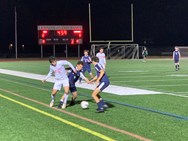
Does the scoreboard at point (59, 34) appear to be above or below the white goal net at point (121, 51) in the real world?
above

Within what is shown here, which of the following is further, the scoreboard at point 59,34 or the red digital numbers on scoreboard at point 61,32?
the red digital numbers on scoreboard at point 61,32

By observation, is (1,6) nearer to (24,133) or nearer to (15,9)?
(15,9)

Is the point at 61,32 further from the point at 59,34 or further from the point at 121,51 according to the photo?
the point at 121,51

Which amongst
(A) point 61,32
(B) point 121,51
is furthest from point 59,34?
(B) point 121,51

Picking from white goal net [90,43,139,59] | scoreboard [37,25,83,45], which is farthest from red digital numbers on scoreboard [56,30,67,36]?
white goal net [90,43,139,59]

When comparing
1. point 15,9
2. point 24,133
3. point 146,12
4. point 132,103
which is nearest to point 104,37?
point 146,12

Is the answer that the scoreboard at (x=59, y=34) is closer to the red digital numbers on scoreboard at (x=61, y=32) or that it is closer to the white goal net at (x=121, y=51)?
the red digital numbers on scoreboard at (x=61, y=32)

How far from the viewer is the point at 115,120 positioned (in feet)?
30.6

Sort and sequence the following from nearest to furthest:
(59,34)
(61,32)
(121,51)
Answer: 1. (59,34)
2. (61,32)
3. (121,51)

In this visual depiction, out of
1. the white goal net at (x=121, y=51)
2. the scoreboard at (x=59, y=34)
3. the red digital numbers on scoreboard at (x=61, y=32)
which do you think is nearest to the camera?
the scoreboard at (x=59, y=34)

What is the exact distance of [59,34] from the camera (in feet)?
171

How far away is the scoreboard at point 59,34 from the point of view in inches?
2031

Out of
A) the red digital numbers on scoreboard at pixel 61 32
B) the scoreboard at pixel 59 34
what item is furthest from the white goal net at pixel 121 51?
the red digital numbers on scoreboard at pixel 61 32

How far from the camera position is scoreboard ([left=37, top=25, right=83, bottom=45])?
51.6 m
